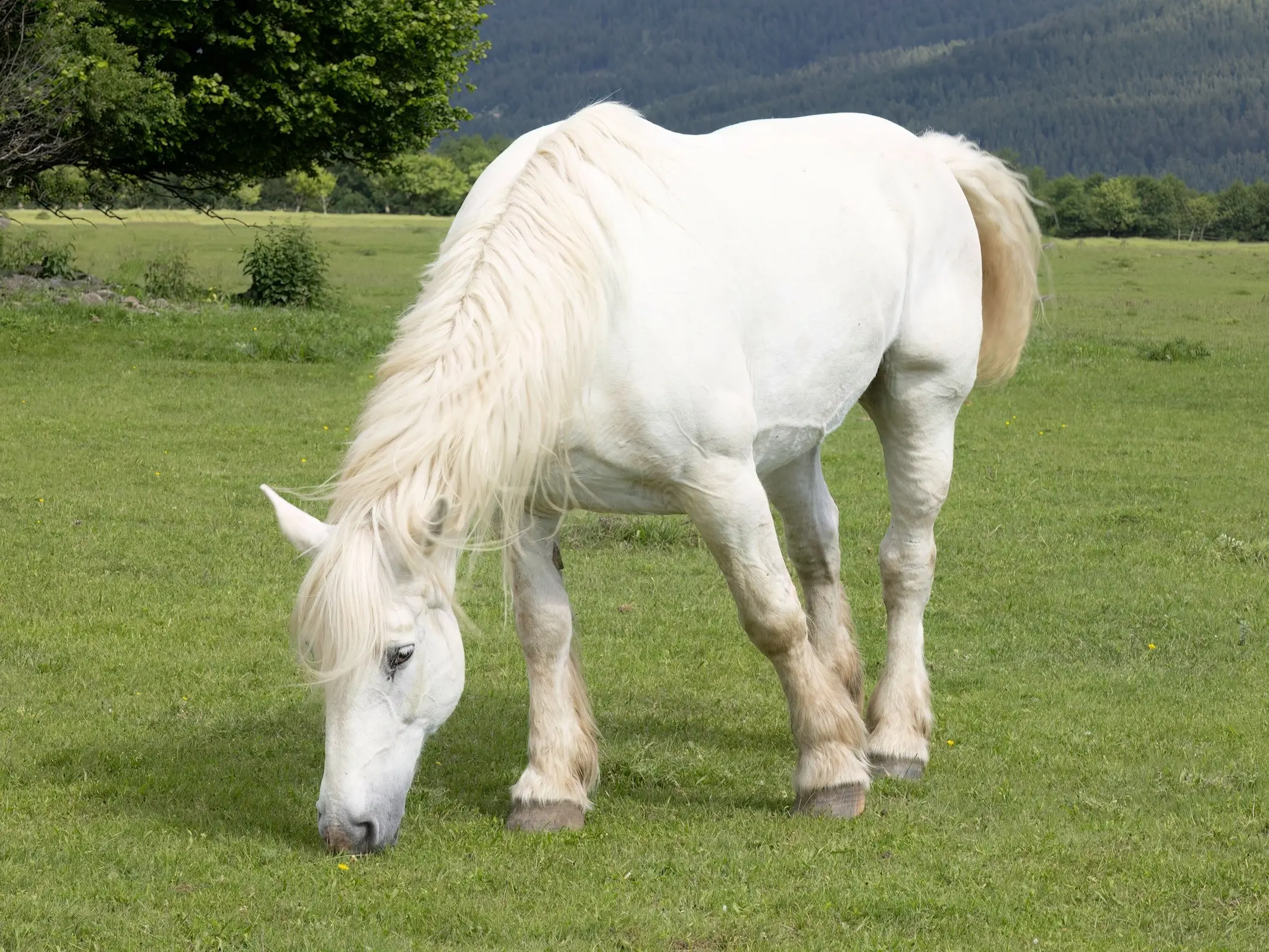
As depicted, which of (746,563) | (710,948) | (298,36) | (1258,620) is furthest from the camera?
(298,36)

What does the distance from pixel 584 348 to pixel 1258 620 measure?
4.71 meters

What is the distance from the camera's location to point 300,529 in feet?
12.8

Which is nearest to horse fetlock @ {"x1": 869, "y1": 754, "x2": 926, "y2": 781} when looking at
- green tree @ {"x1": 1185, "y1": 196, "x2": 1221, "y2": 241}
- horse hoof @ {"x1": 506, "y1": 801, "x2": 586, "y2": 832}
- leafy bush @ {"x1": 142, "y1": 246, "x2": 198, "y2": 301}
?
horse hoof @ {"x1": 506, "y1": 801, "x2": 586, "y2": 832}

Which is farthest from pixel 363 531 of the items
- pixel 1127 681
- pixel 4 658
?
pixel 1127 681

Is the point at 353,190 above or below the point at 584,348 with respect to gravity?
below

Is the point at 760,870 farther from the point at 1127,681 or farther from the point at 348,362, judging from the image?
the point at 348,362

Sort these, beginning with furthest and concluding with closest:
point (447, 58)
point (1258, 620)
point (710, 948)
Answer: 1. point (447, 58)
2. point (1258, 620)
3. point (710, 948)

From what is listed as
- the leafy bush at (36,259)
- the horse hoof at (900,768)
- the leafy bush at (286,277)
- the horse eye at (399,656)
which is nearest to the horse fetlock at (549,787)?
the horse eye at (399,656)

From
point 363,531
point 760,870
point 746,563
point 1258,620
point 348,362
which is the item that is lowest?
point 348,362

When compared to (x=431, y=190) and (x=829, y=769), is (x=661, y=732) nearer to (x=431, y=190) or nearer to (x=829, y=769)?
(x=829, y=769)

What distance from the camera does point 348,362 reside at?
1628 centimetres

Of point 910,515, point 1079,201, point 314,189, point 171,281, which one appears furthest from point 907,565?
point 1079,201

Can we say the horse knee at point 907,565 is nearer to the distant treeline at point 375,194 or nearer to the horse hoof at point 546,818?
the horse hoof at point 546,818

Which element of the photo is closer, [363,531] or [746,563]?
[363,531]
